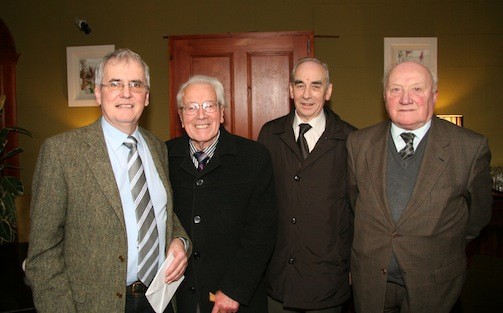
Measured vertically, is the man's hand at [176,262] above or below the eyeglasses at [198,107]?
below

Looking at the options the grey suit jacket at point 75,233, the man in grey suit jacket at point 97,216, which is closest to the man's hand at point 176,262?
the man in grey suit jacket at point 97,216

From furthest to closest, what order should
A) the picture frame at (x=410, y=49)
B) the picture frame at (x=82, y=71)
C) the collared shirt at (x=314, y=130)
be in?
1. the picture frame at (x=82, y=71)
2. the picture frame at (x=410, y=49)
3. the collared shirt at (x=314, y=130)

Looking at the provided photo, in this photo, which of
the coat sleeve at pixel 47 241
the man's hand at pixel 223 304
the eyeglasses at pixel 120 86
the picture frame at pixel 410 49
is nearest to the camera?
the coat sleeve at pixel 47 241

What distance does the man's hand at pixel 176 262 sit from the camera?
1671 mm

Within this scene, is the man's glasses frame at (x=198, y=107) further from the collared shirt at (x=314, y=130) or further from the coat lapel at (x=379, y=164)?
the coat lapel at (x=379, y=164)

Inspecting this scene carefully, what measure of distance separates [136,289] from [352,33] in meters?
3.96

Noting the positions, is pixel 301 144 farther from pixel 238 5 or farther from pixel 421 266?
pixel 238 5

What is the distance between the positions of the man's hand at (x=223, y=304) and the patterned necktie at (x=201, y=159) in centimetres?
61

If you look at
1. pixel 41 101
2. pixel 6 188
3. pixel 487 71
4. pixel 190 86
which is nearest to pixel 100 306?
pixel 190 86

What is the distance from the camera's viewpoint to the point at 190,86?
201 cm

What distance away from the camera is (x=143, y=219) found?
1.59 meters

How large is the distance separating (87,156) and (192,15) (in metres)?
3.58

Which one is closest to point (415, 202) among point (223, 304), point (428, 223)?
point (428, 223)

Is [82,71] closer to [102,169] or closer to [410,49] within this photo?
[102,169]
